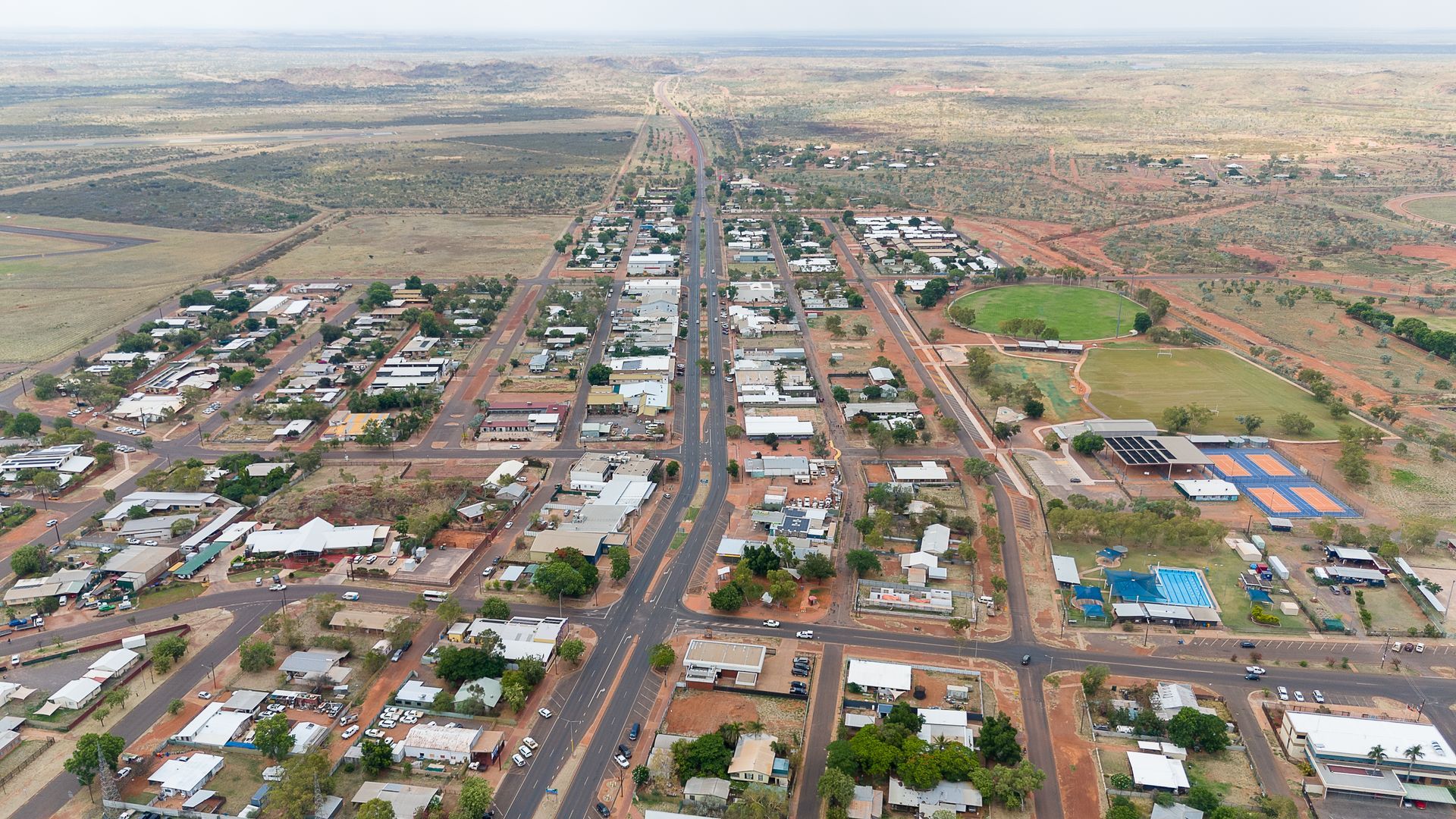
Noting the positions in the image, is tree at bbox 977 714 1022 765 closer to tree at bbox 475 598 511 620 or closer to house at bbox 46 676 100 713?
tree at bbox 475 598 511 620

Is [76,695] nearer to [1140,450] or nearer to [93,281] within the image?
[1140,450]

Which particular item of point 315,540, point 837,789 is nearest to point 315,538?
point 315,540

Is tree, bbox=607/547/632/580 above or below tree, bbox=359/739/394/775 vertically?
above

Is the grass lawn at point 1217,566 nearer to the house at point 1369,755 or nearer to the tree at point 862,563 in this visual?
the house at point 1369,755

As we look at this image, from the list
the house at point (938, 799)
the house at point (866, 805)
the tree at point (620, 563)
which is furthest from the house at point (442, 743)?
the house at point (938, 799)

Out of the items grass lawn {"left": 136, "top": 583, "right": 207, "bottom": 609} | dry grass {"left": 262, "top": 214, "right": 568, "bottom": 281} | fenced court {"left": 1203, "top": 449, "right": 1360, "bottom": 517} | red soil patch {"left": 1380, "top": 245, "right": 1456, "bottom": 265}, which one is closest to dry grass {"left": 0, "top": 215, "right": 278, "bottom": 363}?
dry grass {"left": 262, "top": 214, "right": 568, "bottom": 281}
